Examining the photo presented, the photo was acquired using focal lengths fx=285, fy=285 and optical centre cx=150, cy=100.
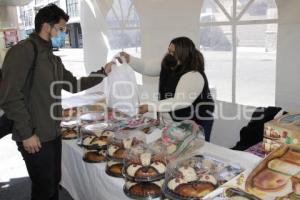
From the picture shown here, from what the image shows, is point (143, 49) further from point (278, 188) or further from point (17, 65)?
point (278, 188)

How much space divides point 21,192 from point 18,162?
2.16ft

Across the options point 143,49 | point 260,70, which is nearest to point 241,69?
point 260,70

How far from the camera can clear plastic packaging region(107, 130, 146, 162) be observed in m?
1.24

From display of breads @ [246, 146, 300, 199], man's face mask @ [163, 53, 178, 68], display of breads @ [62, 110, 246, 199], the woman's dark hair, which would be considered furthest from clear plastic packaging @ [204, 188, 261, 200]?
man's face mask @ [163, 53, 178, 68]

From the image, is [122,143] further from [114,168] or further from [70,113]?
[70,113]

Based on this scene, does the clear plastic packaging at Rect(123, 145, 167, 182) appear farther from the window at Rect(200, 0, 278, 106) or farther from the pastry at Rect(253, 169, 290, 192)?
the window at Rect(200, 0, 278, 106)

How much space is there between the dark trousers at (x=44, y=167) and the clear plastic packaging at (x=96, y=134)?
149 millimetres

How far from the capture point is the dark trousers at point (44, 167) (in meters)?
1.32

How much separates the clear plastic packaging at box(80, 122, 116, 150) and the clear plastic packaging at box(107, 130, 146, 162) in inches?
2.5

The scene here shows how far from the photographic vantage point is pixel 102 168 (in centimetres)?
124

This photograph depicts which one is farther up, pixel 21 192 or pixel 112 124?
pixel 112 124

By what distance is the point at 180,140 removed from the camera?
51.2 inches

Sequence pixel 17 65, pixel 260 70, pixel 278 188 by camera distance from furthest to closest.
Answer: pixel 260 70 → pixel 17 65 → pixel 278 188

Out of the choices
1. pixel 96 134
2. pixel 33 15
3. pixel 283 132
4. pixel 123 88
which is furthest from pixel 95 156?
pixel 33 15
